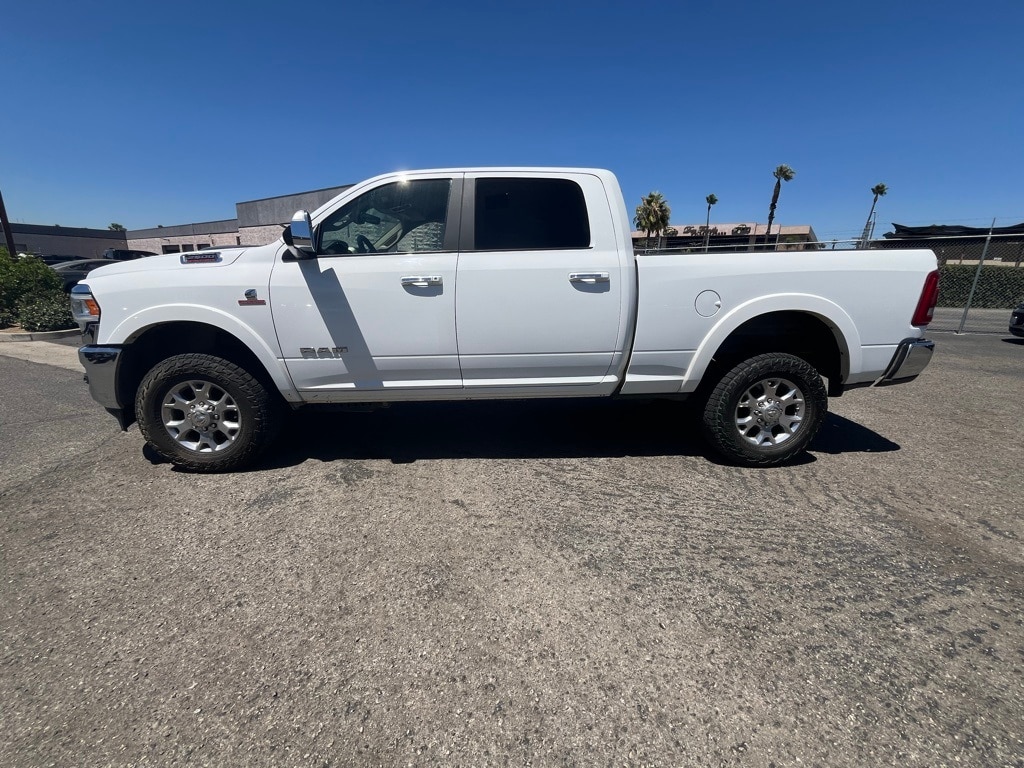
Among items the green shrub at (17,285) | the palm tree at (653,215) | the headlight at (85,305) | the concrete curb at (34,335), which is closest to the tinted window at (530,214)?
the headlight at (85,305)

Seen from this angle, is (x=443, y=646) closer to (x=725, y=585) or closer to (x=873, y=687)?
(x=725, y=585)

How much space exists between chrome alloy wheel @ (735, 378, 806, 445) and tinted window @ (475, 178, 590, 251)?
164cm

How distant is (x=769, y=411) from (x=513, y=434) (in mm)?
2000

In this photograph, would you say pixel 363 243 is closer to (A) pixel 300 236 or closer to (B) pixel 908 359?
(A) pixel 300 236

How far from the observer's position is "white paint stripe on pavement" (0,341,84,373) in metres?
7.08

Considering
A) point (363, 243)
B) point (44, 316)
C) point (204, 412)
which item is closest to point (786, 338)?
point (363, 243)

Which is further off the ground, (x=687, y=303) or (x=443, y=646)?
(x=687, y=303)

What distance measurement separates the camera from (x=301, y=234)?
2.96 m

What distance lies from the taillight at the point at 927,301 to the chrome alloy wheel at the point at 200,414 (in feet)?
15.6

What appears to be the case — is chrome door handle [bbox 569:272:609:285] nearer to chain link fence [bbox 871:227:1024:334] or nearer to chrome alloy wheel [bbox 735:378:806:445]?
chrome alloy wheel [bbox 735:378:806:445]

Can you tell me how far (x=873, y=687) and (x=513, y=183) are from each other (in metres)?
3.23

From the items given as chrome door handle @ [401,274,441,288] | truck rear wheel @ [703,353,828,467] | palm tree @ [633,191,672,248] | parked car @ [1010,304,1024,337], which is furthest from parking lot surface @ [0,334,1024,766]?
palm tree @ [633,191,672,248]

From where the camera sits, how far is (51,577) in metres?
2.32

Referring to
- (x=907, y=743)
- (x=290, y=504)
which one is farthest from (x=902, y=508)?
(x=290, y=504)
